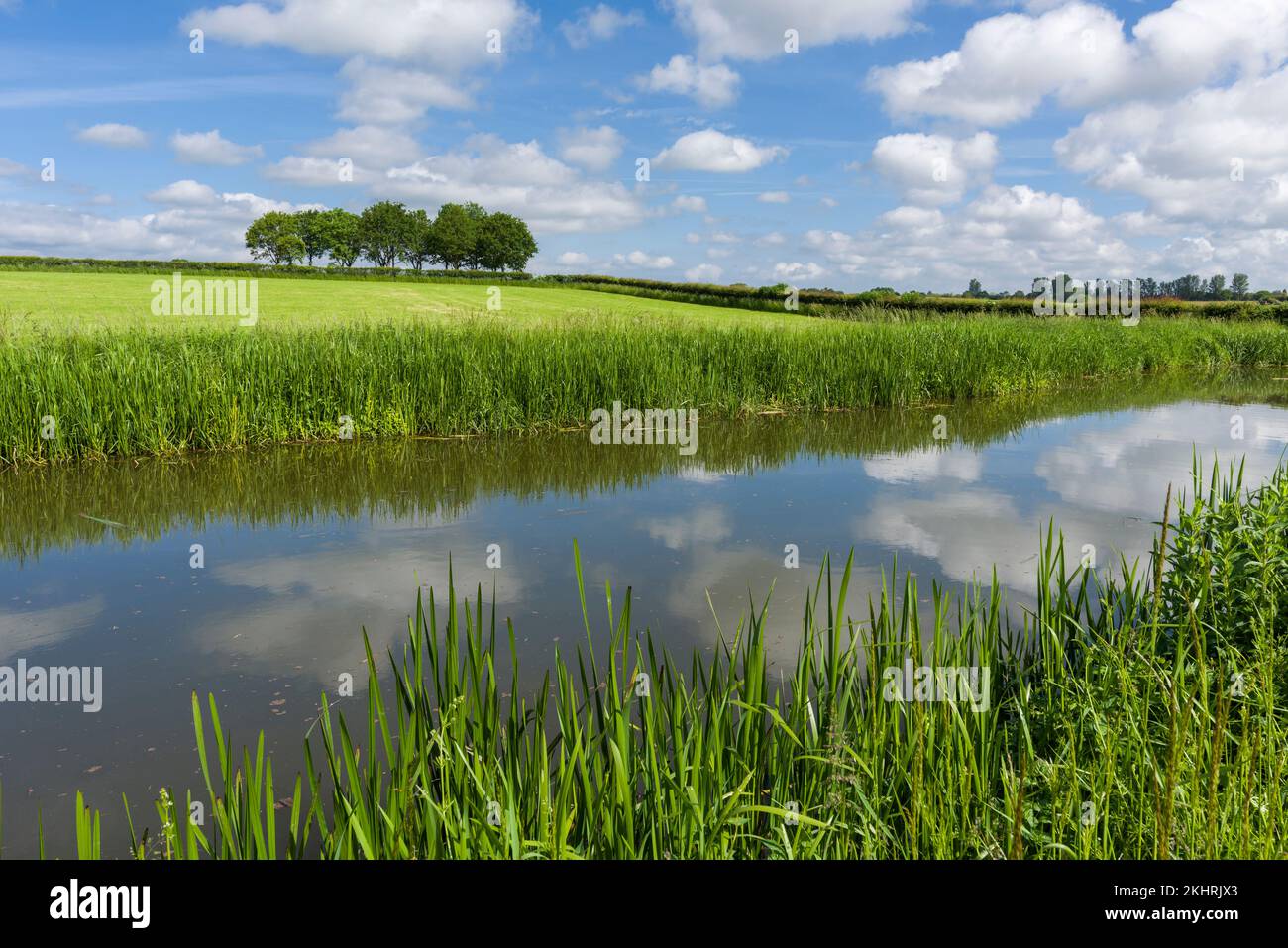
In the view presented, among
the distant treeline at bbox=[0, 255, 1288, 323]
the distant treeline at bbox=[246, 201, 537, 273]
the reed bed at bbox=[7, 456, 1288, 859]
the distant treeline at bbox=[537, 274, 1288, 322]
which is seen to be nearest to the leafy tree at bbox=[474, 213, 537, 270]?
the distant treeline at bbox=[246, 201, 537, 273]

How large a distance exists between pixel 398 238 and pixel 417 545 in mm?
92453

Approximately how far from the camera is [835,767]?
291 cm

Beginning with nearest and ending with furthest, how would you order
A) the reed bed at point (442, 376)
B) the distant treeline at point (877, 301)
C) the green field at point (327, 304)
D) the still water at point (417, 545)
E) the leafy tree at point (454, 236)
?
the still water at point (417, 545) < the reed bed at point (442, 376) < the green field at point (327, 304) < the distant treeline at point (877, 301) < the leafy tree at point (454, 236)

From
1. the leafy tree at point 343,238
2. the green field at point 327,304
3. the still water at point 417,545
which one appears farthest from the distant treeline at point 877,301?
the leafy tree at point 343,238

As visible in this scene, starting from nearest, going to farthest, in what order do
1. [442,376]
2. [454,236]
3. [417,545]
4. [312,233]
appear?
[417,545]
[442,376]
[454,236]
[312,233]

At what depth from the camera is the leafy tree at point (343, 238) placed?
94.2 metres

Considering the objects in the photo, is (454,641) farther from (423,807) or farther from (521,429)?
(521,429)

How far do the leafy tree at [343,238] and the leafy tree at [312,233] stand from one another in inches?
9.7

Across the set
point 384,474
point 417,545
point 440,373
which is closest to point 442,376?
point 440,373

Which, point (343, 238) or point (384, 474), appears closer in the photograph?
point (384, 474)

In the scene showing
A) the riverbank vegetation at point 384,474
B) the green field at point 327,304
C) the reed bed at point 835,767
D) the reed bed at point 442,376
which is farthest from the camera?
the green field at point 327,304

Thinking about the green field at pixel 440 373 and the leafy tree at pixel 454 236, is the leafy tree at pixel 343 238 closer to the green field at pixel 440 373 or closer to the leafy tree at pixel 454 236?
the leafy tree at pixel 454 236

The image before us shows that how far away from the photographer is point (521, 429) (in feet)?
39.7

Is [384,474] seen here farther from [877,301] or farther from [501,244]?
[501,244]
